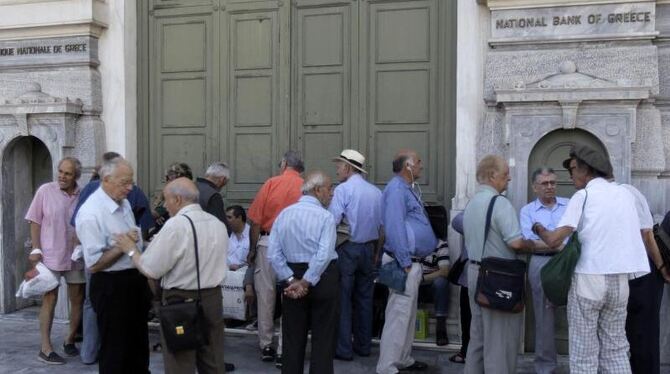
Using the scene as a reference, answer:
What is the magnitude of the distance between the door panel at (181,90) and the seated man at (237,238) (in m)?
0.99

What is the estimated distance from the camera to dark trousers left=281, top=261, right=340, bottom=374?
16.7 feet

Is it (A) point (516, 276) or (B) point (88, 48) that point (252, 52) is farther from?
(A) point (516, 276)

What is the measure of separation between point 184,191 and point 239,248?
2.87m

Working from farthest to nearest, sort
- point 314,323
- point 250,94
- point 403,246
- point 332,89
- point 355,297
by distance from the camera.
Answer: point 250,94 → point 332,89 → point 355,297 → point 403,246 → point 314,323

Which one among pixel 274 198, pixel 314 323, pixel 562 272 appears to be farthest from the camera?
pixel 274 198

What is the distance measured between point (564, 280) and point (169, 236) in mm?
2515

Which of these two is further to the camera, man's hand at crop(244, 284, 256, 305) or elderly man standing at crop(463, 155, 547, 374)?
man's hand at crop(244, 284, 256, 305)

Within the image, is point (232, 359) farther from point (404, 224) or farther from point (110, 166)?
point (110, 166)

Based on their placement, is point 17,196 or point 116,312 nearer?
point 116,312

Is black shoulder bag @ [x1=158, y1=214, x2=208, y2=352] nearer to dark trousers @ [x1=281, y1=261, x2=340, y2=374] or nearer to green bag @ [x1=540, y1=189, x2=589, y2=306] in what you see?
dark trousers @ [x1=281, y1=261, x2=340, y2=374]

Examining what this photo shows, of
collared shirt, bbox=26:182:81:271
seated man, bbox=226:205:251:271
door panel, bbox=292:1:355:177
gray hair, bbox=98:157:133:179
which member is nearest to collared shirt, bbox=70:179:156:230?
collared shirt, bbox=26:182:81:271

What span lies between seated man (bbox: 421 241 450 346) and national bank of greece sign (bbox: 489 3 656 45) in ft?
6.62

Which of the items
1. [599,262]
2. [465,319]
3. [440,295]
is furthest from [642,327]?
[440,295]

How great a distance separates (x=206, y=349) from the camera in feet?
15.4
